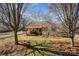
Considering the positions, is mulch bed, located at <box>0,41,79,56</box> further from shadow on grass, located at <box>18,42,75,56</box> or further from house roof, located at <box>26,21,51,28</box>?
house roof, located at <box>26,21,51,28</box>

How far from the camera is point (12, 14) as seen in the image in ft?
6.19

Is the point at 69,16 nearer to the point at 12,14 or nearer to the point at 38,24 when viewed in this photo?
the point at 38,24

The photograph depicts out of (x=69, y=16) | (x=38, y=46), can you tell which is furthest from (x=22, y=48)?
(x=69, y=16)

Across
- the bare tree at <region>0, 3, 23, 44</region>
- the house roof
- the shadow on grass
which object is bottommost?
the shadow on grass

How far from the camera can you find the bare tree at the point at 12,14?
6.15 ft

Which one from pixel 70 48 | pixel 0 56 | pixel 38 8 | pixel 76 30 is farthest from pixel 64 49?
pixel 0 56

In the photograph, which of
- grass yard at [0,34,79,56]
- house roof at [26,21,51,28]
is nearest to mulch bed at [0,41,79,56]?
grass yard at [0,34,79,56]

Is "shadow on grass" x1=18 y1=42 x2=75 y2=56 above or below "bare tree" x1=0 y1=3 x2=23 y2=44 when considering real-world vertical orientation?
below

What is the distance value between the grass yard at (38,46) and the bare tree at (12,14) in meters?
0.07

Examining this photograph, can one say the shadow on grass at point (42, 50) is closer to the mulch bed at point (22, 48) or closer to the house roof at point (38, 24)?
the mulch bed at point (22, 48)

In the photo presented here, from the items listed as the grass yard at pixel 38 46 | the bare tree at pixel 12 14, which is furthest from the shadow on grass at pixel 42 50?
the bare tree at pixel 12 14

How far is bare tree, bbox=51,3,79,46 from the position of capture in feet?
6.10

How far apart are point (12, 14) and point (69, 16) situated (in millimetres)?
502

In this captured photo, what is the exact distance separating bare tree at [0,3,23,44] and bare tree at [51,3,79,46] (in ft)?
1.13
